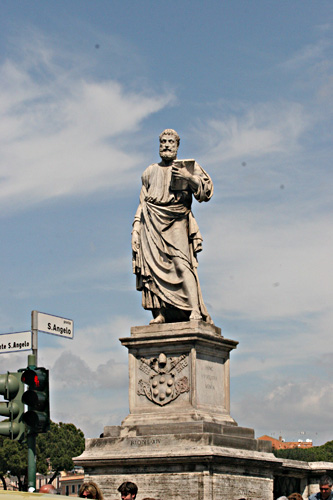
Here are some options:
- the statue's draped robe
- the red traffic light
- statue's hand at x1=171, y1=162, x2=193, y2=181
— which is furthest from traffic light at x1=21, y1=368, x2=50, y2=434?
statue's hand at x1=171, y1=162, x2=193, y2=181

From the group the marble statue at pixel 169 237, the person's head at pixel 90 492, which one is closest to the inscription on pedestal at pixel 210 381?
the marble statue at pixel 169 237

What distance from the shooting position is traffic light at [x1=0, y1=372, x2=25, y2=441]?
43.0ft

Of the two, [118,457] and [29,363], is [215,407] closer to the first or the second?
[118,457]

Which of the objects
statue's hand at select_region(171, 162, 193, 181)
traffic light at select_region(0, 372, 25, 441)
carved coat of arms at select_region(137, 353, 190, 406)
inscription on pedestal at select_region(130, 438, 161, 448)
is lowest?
inscription on pedestal at select_region(130, 438, 161, 448)

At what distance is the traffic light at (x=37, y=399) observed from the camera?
13008mm

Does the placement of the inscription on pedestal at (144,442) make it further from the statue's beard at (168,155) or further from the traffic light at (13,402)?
the statue's beard at (168,155)

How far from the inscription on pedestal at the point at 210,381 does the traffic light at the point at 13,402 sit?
17.4ft

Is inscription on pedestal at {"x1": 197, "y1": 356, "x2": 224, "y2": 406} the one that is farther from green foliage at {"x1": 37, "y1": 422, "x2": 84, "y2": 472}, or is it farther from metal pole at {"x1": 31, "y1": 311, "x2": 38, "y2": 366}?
green foliage at {"x1": 37, "y1": 422, "x2": 84, "y2": 472}

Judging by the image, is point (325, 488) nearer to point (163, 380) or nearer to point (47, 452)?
point (163, 380)

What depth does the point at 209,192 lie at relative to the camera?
19359 mm

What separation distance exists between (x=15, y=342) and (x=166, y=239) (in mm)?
5239

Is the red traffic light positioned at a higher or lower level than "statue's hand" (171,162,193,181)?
lower

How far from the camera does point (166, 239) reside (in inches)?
749

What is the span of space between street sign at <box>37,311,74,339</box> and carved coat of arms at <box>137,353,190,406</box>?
3478mm
